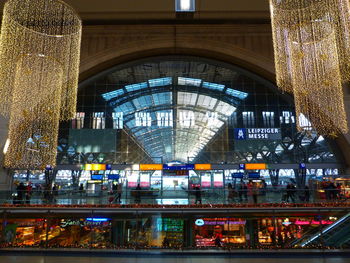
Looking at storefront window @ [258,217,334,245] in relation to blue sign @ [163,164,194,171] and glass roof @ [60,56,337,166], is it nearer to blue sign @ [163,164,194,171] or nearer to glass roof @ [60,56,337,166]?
glass roof @ [60,56,337,166]

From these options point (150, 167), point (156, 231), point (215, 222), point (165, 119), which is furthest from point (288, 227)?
point (165, 119)

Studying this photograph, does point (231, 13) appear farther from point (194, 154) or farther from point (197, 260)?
point (197, 260)

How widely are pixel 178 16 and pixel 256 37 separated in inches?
278

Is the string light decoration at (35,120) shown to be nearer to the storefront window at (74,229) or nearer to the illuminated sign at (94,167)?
the storefront window at (74,229)

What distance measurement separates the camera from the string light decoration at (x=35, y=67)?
1398 cm

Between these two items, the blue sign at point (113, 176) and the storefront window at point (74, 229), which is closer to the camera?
the storefront window at point (74, 229)

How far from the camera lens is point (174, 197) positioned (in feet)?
54.7

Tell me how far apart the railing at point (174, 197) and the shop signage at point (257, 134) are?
1031 centimetres

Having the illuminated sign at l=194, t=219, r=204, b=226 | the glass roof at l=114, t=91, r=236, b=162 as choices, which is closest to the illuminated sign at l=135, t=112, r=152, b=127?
the glass roof at l=114, t=91, r=236, b=162

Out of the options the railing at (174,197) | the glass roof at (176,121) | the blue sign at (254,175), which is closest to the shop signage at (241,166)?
the blue sign at (254,175)

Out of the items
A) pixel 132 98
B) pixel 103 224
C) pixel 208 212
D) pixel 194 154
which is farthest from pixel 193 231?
pixel 132 98

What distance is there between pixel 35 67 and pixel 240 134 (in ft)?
54.5

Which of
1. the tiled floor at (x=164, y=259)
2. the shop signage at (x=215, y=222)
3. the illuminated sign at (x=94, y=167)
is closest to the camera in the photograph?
the tiled floor at (x=164, y=259)

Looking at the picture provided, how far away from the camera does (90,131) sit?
26234 mm
